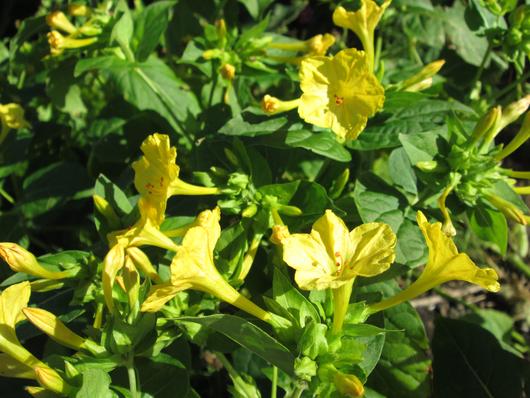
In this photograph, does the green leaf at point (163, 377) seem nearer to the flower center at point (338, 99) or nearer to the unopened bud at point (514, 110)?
the flower center at point (338, 99)

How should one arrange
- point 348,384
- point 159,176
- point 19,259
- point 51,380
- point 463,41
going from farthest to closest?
point 463,41 → point 159,176 → point 19,259 → point 51,380 → point 348,384

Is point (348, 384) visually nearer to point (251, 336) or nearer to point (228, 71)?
point (251, 336)

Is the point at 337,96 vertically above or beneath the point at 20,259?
above

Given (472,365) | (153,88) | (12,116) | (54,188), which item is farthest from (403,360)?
(12,116)

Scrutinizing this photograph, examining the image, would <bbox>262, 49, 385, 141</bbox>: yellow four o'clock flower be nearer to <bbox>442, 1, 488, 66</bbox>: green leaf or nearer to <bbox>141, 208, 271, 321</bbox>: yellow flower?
<bbox>141, 208, 271, 321</bbox>: yellow flower

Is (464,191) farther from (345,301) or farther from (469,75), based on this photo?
(469,75)

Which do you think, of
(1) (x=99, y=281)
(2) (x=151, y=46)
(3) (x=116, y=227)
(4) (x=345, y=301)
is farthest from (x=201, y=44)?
(4) (x=345, y=301)

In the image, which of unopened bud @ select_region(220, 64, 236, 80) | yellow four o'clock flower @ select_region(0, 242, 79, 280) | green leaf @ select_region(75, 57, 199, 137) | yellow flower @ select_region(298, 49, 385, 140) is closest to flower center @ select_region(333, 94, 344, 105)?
yellow flower @ select_region(298, 49, 385, 140)
